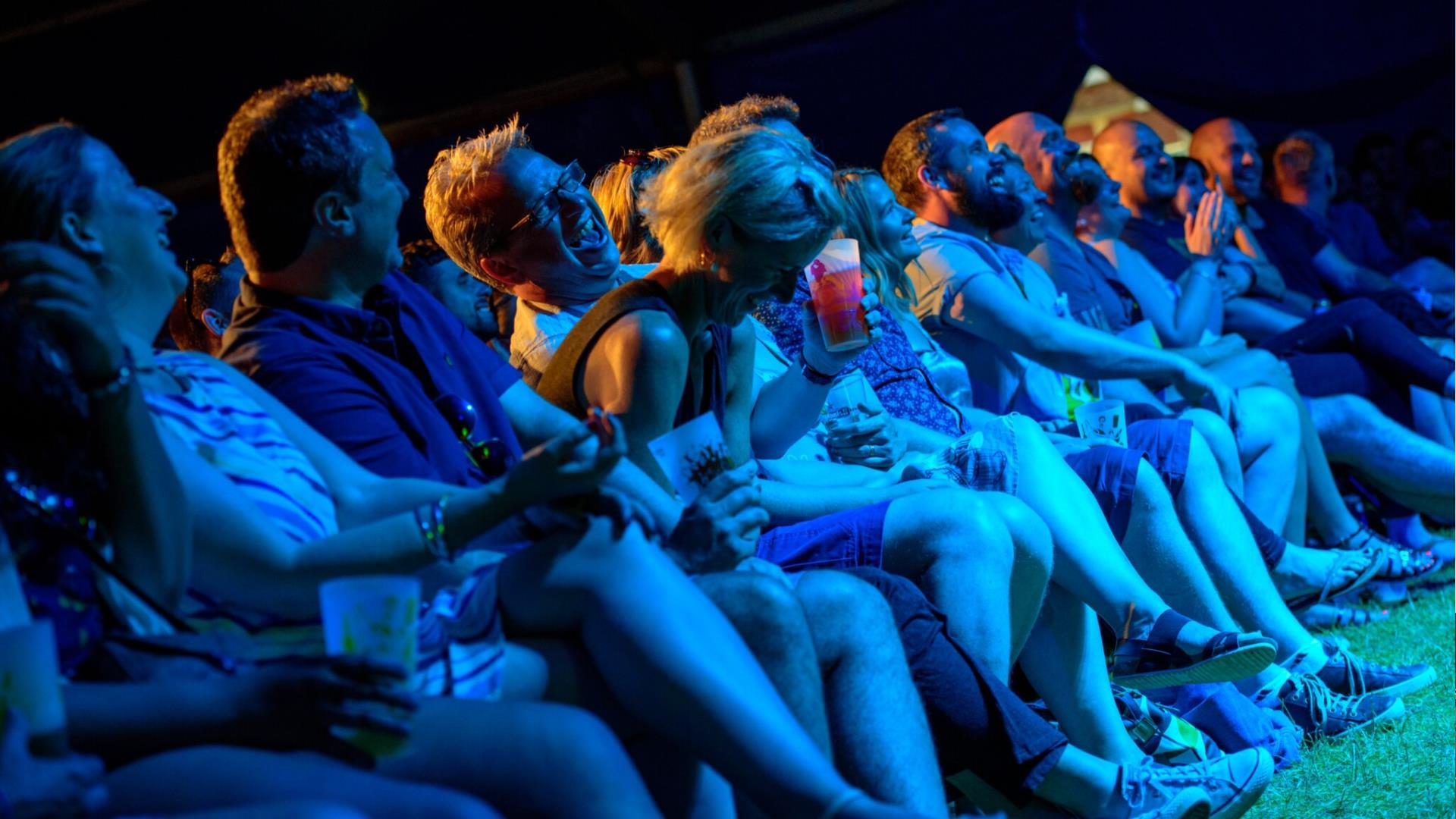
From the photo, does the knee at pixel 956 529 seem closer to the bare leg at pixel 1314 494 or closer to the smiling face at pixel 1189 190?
the bare leg at pixel 1314 494

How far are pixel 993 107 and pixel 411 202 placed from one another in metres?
2.41

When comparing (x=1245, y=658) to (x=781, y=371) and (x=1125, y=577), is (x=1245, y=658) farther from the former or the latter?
(x=781, y=371)

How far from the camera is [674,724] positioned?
1504 mm

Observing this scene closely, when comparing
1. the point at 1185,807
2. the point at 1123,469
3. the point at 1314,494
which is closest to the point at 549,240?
the point at 1123,469

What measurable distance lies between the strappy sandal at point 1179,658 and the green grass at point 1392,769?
222 millimetres

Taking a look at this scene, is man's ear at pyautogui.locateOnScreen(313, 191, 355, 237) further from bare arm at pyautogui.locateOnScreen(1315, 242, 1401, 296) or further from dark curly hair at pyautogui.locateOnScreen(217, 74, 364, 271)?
bare arm at pyautogui.locateOnScreen(1315, 242, 1401, 296)

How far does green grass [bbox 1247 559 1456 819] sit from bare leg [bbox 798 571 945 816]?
87cm

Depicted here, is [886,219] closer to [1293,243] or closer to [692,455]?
[692,455]

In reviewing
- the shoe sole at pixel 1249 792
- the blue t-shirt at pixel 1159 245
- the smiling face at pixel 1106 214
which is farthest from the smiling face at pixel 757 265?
the blue t-shirt at pixel 1159 245

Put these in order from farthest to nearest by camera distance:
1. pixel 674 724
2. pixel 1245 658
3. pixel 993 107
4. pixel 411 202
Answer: pixel 993 107
pixel 411 202
pixel 1245 658
pixel 674 724

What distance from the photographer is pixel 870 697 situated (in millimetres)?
1817

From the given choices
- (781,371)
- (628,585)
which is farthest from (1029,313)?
(628,585)

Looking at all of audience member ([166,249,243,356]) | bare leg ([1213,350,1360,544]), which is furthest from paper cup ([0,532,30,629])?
bare leg ([1213,350,1360,544])

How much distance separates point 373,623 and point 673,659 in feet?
1.01
